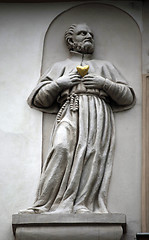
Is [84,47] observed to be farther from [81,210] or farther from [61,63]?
[81,210]

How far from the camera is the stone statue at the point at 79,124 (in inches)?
285

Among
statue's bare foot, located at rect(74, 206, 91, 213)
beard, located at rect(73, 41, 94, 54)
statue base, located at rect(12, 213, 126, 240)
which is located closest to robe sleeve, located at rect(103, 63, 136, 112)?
beard, located at rect(73, 41, 94, 54)

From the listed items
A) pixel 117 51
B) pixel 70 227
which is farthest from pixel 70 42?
pixel 70 227

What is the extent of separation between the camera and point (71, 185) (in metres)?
7.21

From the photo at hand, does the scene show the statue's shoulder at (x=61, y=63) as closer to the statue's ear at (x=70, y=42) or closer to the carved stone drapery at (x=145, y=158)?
the statue's ear at (x=70, y=42)

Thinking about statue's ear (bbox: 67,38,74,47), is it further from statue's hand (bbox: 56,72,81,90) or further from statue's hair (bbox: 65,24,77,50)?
statue's hand (bbox: 56,72,81,90)

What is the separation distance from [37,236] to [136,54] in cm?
226

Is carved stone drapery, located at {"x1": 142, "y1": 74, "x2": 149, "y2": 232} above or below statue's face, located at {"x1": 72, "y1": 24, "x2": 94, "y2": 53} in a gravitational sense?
below

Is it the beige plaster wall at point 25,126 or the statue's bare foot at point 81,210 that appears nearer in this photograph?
the statue's bare foot at point 81,210

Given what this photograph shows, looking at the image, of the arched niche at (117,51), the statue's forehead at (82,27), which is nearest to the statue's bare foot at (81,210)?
the arched niche at (117,51)

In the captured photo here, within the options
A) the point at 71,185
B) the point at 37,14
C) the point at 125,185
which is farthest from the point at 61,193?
the point at 37,14

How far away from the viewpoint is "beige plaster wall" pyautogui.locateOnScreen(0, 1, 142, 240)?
736 centimetres

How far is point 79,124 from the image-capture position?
7.52 m

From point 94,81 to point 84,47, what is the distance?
1.61ft
